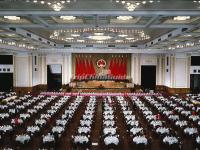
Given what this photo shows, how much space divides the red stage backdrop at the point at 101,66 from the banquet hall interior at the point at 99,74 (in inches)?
5.4

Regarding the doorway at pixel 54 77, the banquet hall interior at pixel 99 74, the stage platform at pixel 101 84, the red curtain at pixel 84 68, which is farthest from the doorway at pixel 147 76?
the doorway at pixel 54 77

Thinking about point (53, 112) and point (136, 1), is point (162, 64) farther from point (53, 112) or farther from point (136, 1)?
point (136, 1)

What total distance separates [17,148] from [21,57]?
22.9 metres

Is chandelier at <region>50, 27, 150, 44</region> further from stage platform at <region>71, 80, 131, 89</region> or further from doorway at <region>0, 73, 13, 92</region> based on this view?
doorway at <region>0, 73, 13, 92</region>

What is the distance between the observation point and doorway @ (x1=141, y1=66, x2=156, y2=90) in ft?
126

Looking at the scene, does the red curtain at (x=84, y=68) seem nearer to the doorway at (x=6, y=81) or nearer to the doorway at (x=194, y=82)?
the doorway at (x=6, y=81)

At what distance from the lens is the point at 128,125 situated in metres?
16.0

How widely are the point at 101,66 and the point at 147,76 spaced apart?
21.5 ft

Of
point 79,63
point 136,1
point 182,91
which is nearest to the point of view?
point 136,1

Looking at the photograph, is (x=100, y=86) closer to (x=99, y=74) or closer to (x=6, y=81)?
(x=99, y=74)

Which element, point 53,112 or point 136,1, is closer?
point 136,1

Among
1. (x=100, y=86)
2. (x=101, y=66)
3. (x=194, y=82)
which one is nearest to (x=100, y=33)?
(x=100, y=86)

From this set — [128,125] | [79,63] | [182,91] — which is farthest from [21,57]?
[128,125]

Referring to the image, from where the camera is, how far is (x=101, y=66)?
129 ft
